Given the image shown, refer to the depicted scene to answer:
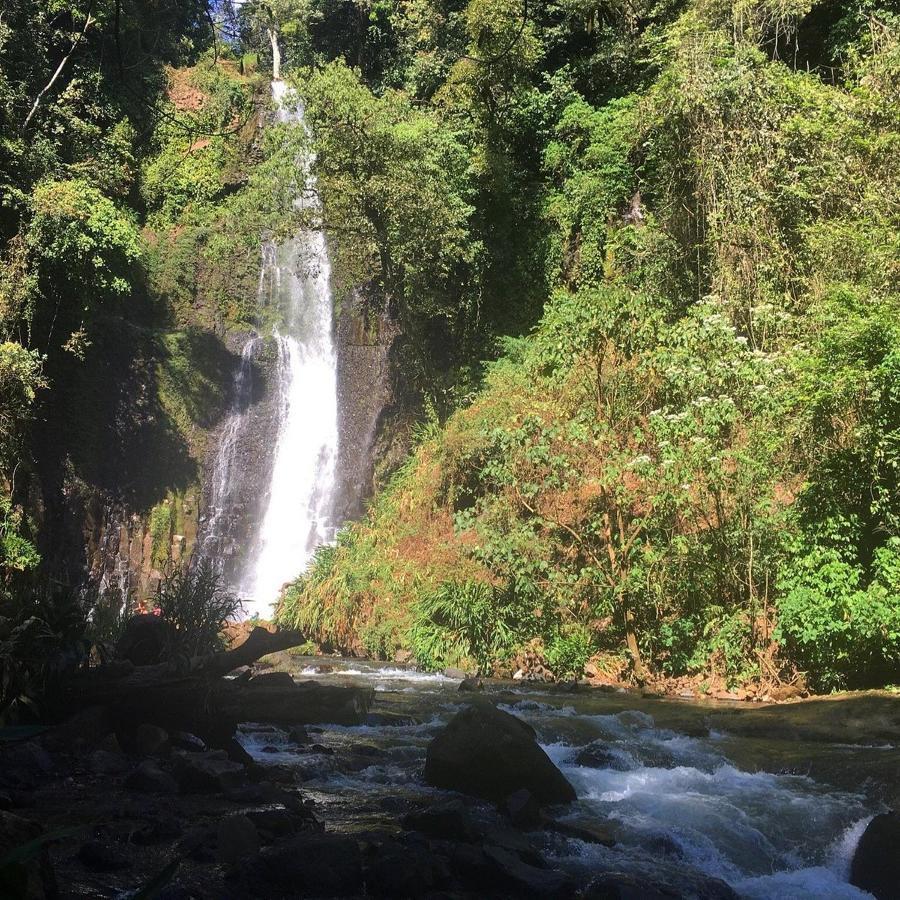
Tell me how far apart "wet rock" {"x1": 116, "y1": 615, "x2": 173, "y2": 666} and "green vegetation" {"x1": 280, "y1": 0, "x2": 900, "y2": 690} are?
4.48 meters

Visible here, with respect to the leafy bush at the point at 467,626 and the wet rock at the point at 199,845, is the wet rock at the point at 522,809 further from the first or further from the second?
the leafy bush at the point at 467,626

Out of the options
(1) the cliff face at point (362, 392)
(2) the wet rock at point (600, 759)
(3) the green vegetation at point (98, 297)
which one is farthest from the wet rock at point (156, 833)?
(1) the cliff face at point (362, 392)

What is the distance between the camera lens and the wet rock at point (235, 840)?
5.12m

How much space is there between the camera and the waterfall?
1936cm

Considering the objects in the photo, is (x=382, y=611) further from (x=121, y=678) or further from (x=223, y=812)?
(x=223, y=812)

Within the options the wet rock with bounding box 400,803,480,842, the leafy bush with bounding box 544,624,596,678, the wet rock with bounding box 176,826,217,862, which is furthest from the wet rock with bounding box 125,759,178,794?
the leafy bush with bounding box 544,624,596,678

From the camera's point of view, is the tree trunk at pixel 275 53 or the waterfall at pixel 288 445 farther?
the tree trunk at pixel 275 53

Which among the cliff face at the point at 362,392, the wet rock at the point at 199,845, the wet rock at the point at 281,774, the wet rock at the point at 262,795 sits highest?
the cliff face at the point at 362,392

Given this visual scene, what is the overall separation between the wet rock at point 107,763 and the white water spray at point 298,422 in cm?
1013

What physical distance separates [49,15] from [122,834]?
65.1ft

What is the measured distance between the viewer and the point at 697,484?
11.0m

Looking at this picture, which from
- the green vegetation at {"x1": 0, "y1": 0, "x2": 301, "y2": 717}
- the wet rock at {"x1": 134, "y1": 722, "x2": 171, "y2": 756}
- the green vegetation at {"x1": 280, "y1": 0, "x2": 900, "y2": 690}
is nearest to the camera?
the wet rock at {"x1": 134, "y1": 722, "x2": 171, "y2": 756}

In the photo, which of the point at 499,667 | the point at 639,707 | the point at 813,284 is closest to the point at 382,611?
the point at 499,667

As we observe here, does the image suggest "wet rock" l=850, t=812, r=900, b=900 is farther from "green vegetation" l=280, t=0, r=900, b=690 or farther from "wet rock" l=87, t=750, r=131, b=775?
"wet rock" l=87, t=750, r=131, b=775
